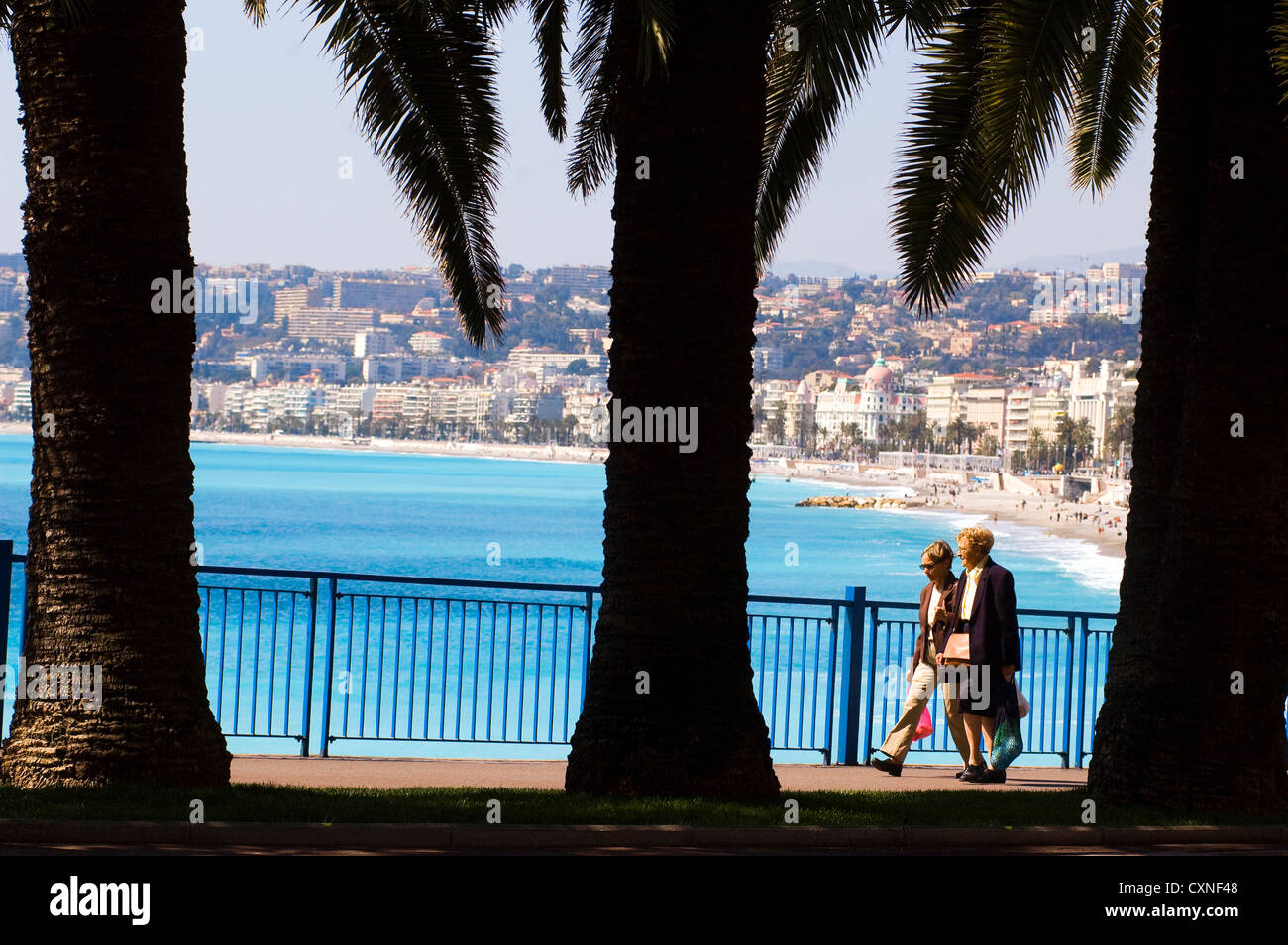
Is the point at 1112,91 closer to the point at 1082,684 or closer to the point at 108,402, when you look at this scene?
the point at 1082,684

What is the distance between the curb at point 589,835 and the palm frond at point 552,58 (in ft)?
26.8

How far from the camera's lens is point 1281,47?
8000mm

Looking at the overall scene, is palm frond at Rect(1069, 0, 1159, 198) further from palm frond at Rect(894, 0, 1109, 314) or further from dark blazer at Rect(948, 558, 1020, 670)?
dark blazer at Rect(948, 558, 1020, 670)

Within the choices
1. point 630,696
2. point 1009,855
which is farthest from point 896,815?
point 630,696

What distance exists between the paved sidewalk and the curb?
7.62 ft

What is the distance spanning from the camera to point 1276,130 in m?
8.57

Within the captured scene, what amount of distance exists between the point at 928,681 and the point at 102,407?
612cm

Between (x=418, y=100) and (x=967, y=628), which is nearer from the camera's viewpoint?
(x=967, y=628)

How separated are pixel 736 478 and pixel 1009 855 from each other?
8.15ft

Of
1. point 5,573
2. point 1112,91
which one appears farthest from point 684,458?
point 1112,91

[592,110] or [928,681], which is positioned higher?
[592,110]

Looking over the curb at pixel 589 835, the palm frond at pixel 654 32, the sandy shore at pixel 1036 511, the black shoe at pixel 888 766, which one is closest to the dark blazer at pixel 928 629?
the black shoe at pixel 888 766

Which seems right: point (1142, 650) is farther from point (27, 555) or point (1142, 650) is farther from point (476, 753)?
point (476, 753)
